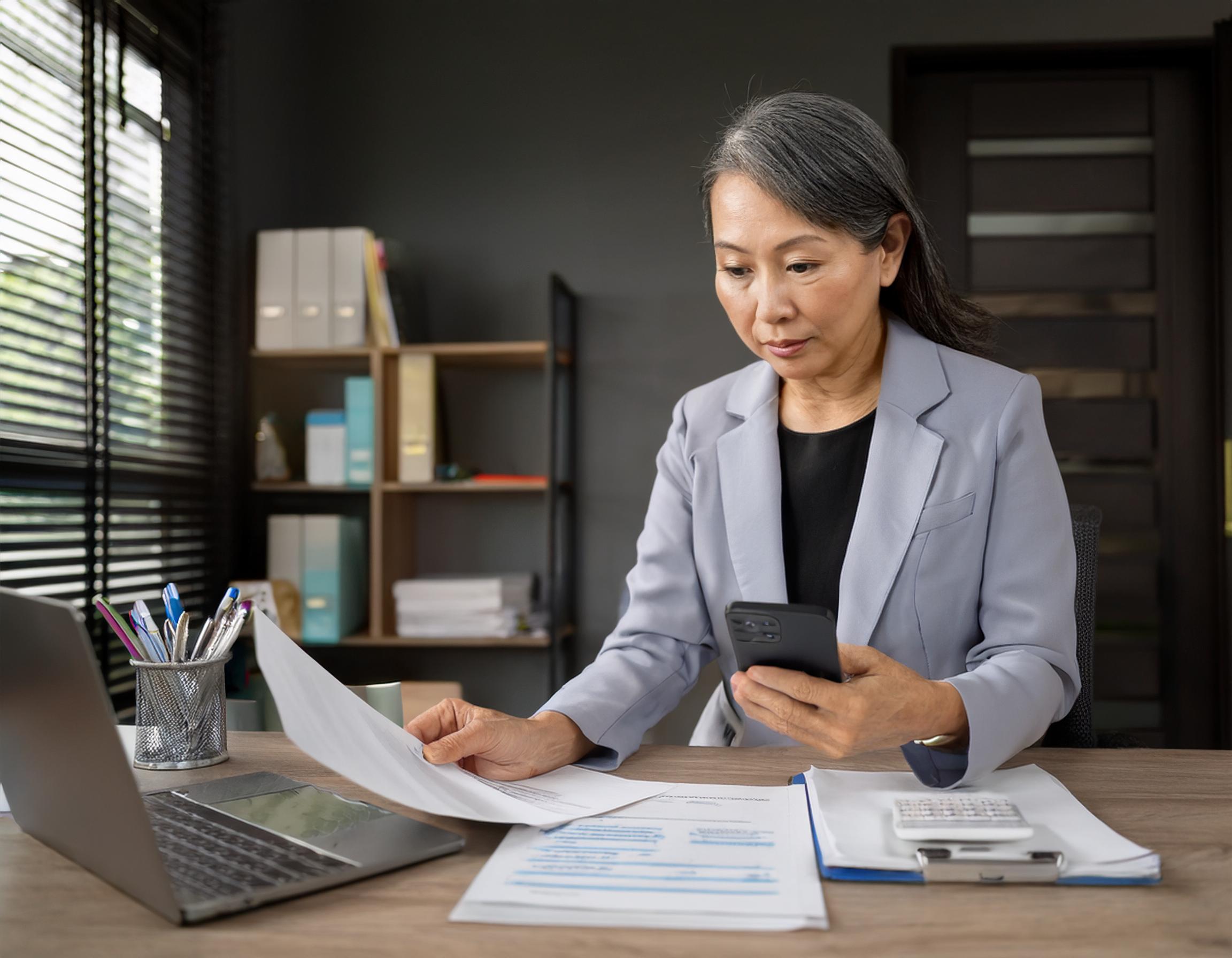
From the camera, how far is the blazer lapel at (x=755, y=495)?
130 centimetres

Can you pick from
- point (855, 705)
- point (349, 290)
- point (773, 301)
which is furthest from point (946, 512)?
point (349, 290)

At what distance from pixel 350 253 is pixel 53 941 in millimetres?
2611

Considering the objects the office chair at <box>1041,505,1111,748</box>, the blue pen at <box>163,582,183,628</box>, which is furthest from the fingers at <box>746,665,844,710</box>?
the office chair at <box>1041,505,1111,748</box>

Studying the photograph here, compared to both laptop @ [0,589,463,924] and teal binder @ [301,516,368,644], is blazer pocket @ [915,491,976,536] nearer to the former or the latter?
laptop @ [0,589,463,924]

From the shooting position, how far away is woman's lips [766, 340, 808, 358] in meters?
1.24

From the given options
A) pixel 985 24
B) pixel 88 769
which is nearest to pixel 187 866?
pixel 88 769

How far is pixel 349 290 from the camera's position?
9.90 feet

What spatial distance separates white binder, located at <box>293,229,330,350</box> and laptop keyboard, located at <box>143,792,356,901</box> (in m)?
2.34

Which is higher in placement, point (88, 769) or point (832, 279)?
point (832, 279)

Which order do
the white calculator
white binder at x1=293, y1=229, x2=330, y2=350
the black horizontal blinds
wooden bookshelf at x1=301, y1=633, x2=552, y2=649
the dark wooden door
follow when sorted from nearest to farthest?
the white calculator, the black horizontal blinds, wooden bookshelf at x1=301, y1=633, x2=552, y2=649, white binder at x1=293, y1=229, x2=330, y2=350, the dark wooden door

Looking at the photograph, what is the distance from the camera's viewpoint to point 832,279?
1207mm

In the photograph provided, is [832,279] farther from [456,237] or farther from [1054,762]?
[456,237]

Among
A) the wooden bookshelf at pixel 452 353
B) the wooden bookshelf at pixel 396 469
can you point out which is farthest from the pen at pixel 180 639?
the wooden bookshelf at pixel 452 353

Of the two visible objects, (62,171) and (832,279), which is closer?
(832,279)
